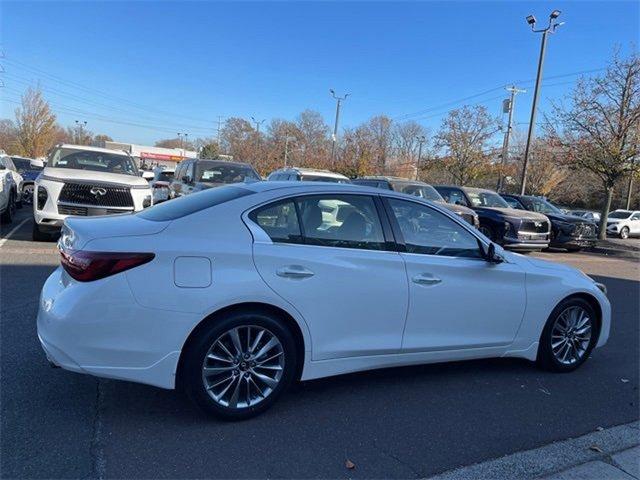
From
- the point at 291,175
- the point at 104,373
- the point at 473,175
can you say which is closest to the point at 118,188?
the point at 291,175

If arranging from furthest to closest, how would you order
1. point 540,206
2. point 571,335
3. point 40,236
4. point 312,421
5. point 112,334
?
point 540,206 < point 40,236 < point 571,335 < point 312,421 < point 112,334

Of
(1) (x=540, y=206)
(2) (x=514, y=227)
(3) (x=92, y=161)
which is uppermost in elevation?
(1) (x=540, y=206)

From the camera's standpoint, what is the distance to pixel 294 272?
3477mm

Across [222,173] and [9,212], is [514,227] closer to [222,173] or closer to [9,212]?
[222,173]

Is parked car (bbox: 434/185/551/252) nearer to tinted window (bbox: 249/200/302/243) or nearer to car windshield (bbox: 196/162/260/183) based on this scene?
car windshield (bbox: 196/162/260/183)

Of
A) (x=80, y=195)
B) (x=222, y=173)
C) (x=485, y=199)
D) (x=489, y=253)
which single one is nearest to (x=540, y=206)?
(x=485, y=199)

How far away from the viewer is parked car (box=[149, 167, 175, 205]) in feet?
56.6

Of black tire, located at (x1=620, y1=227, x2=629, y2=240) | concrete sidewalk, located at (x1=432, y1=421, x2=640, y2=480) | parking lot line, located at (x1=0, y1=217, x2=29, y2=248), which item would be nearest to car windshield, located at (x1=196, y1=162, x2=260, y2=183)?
parking lot line, located at (x1=0, y1=217, x2=29, y2=248)

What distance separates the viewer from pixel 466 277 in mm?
4160

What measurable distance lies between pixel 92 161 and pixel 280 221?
851 cm

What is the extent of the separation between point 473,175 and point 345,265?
3380 centimetres

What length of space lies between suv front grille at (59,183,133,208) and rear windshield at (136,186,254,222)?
5.72 meters

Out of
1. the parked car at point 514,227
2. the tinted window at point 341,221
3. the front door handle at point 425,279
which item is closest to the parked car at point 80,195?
the tinted window at point 341,221

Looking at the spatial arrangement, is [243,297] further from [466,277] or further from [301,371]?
[466,277]
